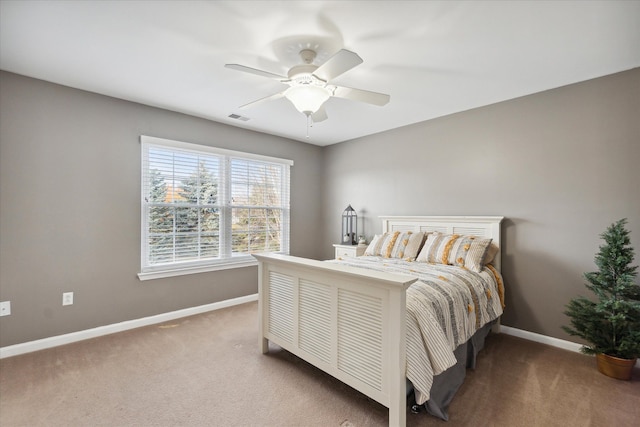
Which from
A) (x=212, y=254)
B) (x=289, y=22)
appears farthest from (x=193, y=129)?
(x=289, y=22)

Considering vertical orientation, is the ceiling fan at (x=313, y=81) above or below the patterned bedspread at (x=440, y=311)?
above

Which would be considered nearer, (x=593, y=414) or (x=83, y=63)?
(x=593, y=414)

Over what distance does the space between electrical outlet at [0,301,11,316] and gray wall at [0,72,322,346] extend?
0.03 m

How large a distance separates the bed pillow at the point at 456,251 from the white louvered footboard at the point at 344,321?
1.51 m

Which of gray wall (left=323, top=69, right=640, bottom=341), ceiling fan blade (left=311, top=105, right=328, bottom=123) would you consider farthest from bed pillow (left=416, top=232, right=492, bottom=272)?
ceiling fan blade (left=311, top=105, right=328, bottom=123)

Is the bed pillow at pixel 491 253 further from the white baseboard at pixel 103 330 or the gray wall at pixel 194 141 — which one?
the white baseboard at pixel 103 330

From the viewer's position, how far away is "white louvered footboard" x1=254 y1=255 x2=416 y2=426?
5.30ft

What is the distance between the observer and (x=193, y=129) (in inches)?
145

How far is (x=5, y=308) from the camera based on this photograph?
8.34 feet

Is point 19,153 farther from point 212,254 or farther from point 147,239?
point 212,254

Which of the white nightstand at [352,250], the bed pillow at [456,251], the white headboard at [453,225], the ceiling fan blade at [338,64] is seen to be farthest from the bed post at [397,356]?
the white nightstand at [352,250]

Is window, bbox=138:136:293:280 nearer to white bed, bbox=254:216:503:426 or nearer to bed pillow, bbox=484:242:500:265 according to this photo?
white bed, bbox=254:216:503:426

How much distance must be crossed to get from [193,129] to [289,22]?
7.55 feet

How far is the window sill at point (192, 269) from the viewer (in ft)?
10.8
